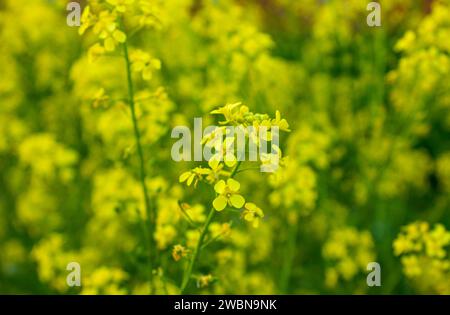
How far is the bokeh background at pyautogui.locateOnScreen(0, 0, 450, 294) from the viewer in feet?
10.4

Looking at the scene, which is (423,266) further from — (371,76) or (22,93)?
(22,93)

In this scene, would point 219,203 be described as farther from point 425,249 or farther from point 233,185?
point 425,249

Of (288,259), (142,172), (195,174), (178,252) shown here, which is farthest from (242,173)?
(195,174)

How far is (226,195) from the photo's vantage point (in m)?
1.88

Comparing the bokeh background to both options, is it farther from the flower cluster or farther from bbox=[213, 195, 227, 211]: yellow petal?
bbox=[213, 195, 227, 211]: yellow petal

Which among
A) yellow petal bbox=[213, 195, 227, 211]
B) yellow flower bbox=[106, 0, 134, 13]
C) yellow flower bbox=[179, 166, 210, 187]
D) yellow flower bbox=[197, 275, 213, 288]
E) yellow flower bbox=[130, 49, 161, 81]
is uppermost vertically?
yellow flower bbox=[106, 0, 134, 13]

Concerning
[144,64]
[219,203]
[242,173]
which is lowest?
[219,203]

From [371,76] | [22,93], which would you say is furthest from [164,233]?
[22,93]

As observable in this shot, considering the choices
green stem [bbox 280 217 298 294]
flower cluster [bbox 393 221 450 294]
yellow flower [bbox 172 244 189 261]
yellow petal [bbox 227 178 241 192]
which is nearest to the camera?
yellow petal [bbox 227 178 241 192]

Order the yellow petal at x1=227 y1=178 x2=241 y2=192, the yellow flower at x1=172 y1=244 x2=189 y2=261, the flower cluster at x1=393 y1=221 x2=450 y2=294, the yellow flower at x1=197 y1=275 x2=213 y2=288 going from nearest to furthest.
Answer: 1. the yellow petal at x1=227 y1=178 x2=241 y2=192
2. the yellow flower at x1=172 y1=244 x2=189 y2=261
3. the yellow flower at x1=197 y1=275 x2=213 y2=288
4. the flower cluster at x1=393 y1=221 x2=450 y2=294

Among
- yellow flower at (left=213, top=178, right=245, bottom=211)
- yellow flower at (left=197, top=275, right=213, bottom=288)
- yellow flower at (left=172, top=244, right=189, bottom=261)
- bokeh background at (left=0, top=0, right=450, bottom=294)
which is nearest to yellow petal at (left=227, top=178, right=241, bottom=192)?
yellow flower at (left=213, top=178, right=245, bottom=211)

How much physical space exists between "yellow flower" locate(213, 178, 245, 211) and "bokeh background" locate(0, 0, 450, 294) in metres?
0.77

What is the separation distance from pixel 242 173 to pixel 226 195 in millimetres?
1931

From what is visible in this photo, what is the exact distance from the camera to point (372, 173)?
391 cm
